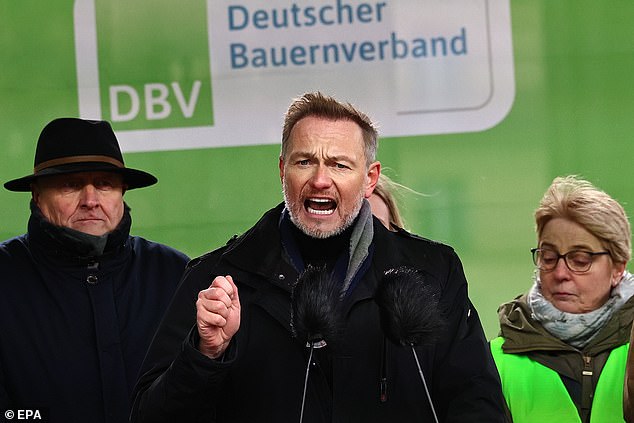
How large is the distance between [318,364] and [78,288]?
1.26 m

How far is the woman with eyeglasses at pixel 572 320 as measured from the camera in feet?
12.3

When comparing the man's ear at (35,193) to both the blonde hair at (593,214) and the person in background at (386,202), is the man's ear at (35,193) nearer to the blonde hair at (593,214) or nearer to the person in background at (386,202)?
the person in background at (386,202)

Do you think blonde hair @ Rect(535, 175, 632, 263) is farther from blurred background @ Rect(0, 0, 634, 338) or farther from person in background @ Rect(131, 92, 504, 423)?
person in background @ Rect(131, 92, 504, 423)

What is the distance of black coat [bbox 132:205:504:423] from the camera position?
9.44 ft

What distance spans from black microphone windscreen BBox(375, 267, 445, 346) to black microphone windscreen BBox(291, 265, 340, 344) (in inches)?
4.8

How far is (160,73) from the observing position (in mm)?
4852

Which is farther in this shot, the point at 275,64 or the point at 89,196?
the point at 275,64

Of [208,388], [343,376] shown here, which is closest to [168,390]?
[208,388]

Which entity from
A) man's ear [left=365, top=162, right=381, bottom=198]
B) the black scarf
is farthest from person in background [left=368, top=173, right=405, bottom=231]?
man's ear [left=365, top=162, right=381, bottom=198]

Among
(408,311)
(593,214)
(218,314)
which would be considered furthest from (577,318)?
(218,314)

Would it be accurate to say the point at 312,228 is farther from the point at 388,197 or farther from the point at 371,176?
the point at 388,197

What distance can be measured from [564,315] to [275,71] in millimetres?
1643

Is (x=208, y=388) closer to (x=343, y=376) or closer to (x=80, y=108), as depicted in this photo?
(x=343, y=376)

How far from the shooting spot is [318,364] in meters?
2.92
